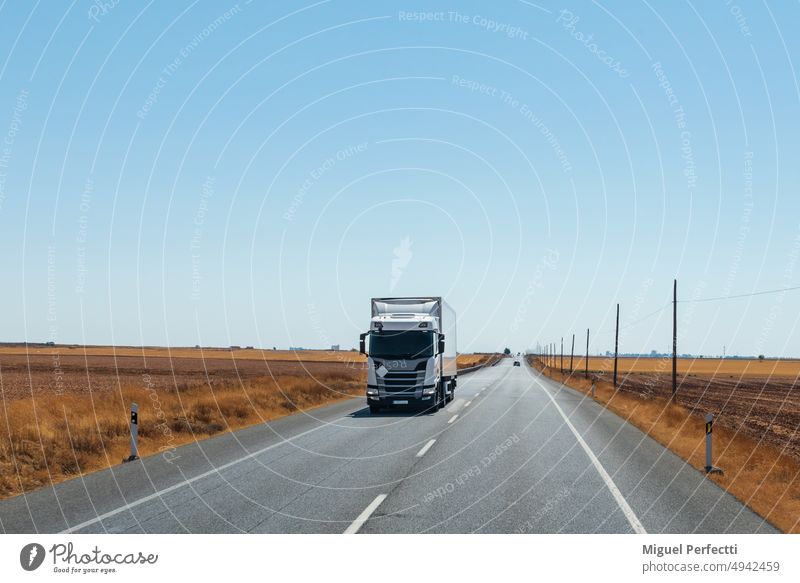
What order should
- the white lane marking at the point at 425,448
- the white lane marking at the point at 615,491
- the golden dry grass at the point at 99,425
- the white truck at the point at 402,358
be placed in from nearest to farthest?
the white lane marking at the point at 615,491 → the golden dry grass at the point at 99,425 → the white lane marking at the point at 425,448 → the white truck at the point at 402,358

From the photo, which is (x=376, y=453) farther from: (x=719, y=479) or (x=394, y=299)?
(x=394, y=299)

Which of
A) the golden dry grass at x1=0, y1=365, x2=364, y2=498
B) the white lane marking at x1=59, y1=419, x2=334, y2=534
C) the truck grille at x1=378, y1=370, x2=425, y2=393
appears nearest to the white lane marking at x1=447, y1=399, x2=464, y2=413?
the truck grille at x1=378, y1=370, x2=425, y2=393

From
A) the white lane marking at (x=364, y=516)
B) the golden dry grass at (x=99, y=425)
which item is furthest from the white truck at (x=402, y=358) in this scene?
the white lane marking at (x=364, y=516)

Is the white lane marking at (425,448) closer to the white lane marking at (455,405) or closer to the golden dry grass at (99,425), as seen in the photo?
the golden dry grass at (99,425)

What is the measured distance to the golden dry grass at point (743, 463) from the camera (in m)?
9.70

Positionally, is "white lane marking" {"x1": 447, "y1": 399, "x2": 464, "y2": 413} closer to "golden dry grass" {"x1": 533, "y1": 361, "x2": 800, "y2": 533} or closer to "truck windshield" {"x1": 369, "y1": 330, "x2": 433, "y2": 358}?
"truck windshield" {"x1": 369, "y1": 330, "x2": 433, "y2": 358}

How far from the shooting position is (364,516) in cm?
842

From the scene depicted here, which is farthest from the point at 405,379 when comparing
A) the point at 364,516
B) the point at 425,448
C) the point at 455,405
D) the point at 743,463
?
the point at 364,516

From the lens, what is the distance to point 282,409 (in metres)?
26.0

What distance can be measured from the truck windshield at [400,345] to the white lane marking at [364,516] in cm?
1500

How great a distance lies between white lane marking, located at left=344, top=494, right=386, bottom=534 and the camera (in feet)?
25.3

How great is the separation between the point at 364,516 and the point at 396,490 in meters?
1.83

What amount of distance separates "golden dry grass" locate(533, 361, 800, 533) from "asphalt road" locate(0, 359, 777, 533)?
0.39 metres
